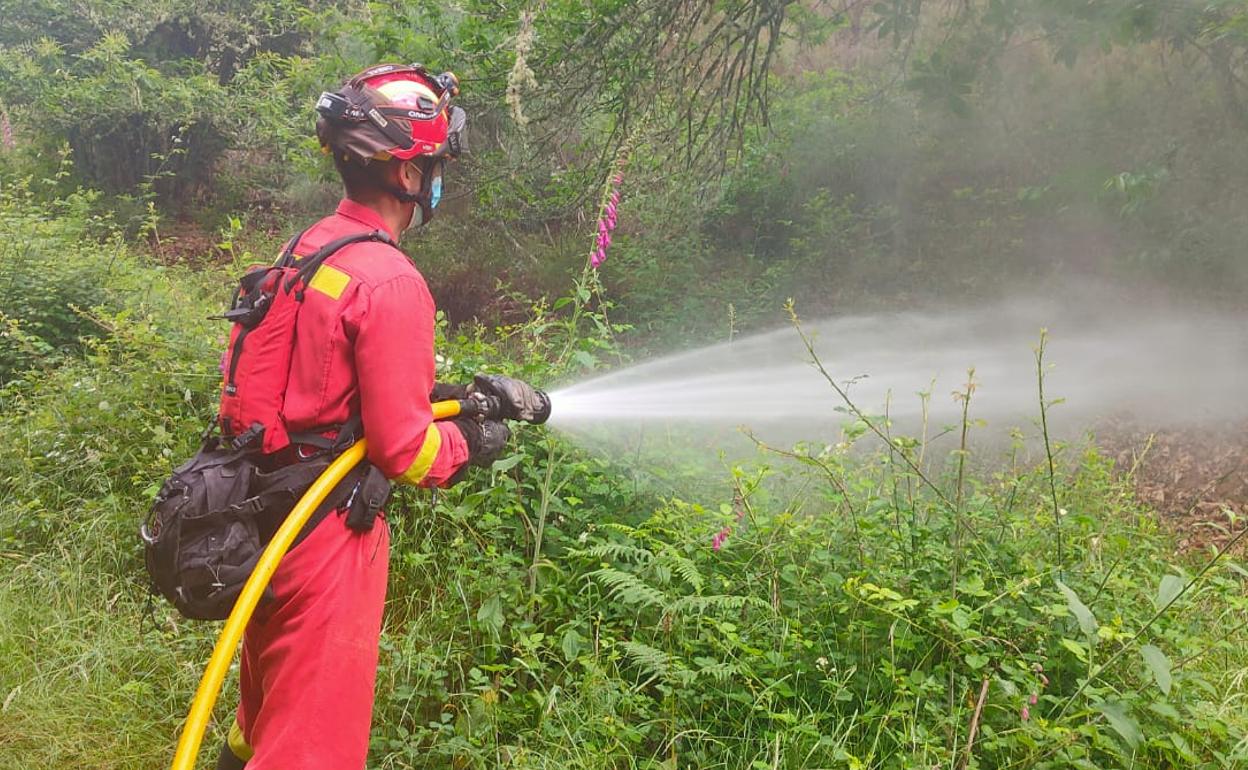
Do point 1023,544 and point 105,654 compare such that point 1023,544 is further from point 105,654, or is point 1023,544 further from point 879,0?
point 879,0

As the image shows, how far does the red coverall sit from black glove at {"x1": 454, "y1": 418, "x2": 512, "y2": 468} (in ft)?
0.85

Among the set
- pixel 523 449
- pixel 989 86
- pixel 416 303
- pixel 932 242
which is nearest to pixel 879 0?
pixel 989 86

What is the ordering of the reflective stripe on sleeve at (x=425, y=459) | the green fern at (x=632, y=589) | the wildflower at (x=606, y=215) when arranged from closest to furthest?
the reflective stripe on sleeve at (x=425, y=459) < the green fern at (x=632, y=589) < the wildflower at (x=606, y=215)

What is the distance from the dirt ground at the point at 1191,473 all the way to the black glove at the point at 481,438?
4426 millimetres

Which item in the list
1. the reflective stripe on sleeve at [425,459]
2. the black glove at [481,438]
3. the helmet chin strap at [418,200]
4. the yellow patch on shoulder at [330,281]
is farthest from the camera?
the black glove at [481,438]

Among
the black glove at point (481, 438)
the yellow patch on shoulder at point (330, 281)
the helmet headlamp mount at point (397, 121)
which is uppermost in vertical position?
the helmet headlamp mount at point (397, 121)

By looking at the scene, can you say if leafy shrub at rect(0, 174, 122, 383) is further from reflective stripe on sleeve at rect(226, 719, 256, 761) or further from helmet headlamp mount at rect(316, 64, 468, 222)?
helmet headlamp mount at rect(316, 64, 468, 222)

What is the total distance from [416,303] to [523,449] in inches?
68.0

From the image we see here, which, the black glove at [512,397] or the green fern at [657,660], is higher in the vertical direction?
the black glove at [512,397]

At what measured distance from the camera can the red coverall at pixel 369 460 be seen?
2.26 m

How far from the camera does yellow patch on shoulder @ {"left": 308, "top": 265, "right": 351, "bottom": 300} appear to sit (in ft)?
7.41

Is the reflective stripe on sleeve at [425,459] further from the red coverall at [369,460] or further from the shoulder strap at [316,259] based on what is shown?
the shoulder strap at [316,259]

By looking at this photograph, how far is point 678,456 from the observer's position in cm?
430

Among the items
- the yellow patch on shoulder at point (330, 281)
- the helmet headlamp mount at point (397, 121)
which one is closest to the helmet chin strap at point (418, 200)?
the helmet headlamp mount at point (397, 121)
